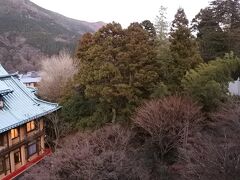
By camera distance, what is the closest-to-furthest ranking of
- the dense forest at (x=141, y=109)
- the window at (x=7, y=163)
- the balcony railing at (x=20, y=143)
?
the dense forest at (x=141, y=109) → the balcony railing at (x=20, y=143) → the window at (x=7, y=163)

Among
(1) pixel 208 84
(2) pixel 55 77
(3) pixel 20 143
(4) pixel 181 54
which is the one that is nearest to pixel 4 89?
(3) pixel 20 143

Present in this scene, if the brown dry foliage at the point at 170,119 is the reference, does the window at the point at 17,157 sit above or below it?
below

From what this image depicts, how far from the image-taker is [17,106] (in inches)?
928

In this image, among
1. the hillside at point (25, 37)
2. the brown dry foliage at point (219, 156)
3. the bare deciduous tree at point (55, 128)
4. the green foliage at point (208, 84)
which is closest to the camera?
the brown dry foliage at point (219, 156)

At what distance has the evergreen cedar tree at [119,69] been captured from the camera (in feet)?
72.0

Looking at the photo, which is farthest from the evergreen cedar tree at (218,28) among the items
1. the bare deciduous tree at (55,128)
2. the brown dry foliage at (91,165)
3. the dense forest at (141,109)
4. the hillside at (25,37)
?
the hillside at (25,37)

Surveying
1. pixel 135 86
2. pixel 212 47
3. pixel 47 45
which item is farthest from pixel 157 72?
pixel 47 45

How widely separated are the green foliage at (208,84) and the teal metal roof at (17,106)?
11.0 metres

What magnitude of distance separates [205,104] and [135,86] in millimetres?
4712

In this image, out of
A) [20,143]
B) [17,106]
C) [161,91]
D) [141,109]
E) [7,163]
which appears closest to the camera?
[141,109]

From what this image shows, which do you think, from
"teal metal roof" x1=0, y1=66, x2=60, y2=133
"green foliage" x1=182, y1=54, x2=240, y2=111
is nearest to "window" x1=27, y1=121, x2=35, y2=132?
"teal metal roof" x1=0, y1=66, x2=60, y2=133

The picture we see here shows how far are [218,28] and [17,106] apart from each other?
71.3 ft

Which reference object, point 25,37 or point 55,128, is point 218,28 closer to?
point 55,128

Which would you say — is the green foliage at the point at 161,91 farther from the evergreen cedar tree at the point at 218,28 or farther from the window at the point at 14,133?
the evergreen cedar tree at the point at 218,28
